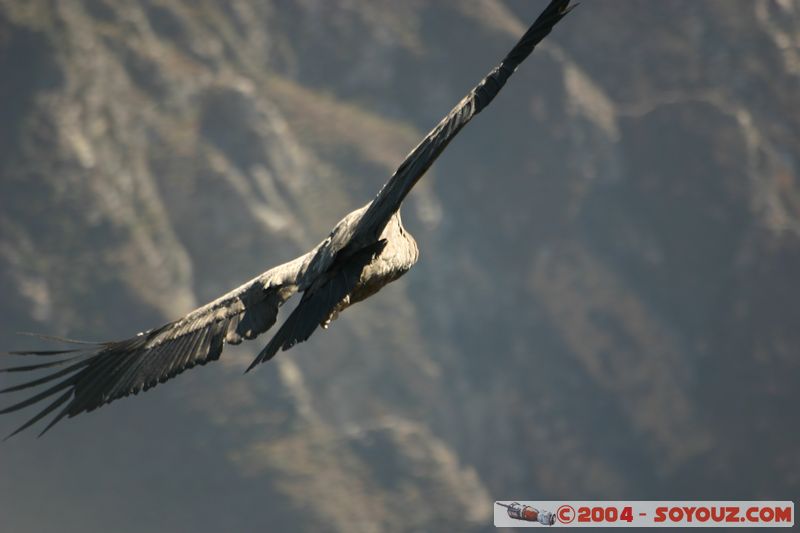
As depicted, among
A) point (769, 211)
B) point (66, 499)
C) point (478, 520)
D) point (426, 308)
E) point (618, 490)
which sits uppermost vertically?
point (769, 211)

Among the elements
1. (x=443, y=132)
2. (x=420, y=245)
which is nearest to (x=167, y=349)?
(x=443, y=132)

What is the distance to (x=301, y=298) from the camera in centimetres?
1209

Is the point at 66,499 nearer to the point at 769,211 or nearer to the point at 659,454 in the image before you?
the point at 659,454

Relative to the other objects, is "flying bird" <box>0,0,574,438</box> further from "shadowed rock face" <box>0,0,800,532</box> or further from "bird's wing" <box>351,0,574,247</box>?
"shadowed rock face" <box>0,0,800,532</box>

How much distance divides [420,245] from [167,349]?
6821cm

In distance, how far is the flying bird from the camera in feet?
38.6

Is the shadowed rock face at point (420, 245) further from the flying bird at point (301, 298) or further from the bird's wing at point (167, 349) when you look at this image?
the flying bird at point (301, 298)

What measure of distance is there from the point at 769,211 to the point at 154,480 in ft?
128

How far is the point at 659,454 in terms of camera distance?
83.6 m

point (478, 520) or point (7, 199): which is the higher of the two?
point (7, 199)

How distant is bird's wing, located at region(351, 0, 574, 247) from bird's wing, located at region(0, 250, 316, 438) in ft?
3.51

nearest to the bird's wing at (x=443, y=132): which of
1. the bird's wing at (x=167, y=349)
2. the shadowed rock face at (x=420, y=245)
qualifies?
the bird's wing at (x=167, y=349)

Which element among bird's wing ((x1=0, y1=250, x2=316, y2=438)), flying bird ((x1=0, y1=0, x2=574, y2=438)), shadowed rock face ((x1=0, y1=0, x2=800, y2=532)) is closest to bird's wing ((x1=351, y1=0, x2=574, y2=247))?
flying bird ((x1=0, y1=0, x2=574, y2=438))

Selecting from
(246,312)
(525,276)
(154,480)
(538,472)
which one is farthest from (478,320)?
(246,312)
